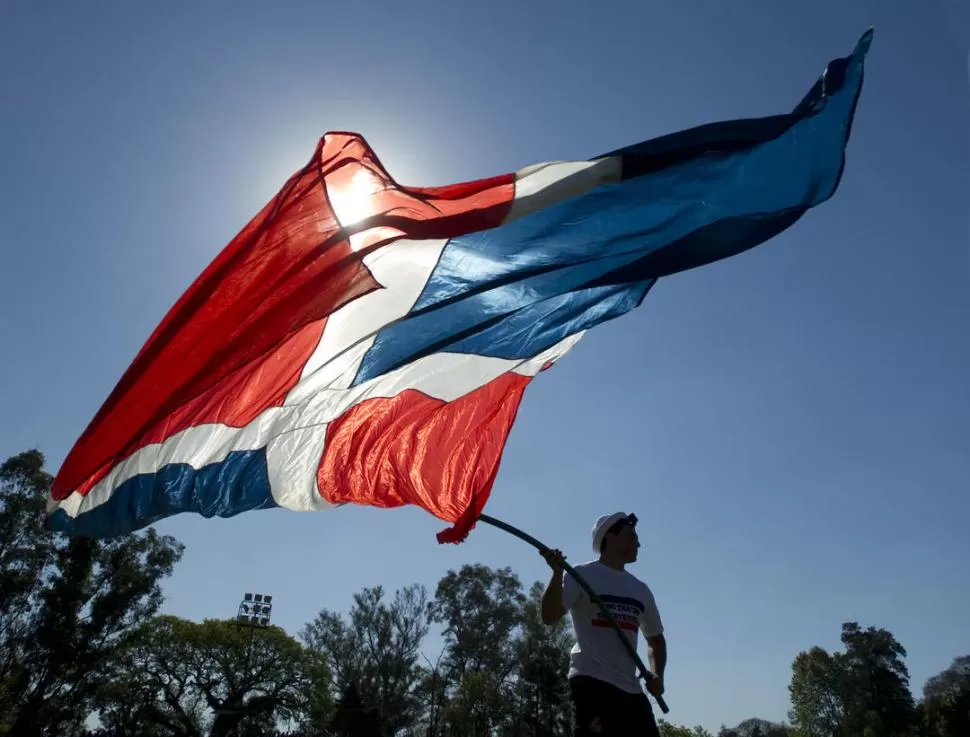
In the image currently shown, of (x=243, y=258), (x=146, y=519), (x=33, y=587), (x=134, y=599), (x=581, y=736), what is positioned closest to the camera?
(x=581, y=736)

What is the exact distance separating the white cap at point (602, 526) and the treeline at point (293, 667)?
24768 millimetres

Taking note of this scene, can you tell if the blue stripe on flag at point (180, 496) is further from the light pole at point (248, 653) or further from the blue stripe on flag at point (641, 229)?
the light pole at point (248, 653)

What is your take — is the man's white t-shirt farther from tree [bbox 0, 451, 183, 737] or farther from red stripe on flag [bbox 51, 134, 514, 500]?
tree [bbox 0, 451, 183, 737]

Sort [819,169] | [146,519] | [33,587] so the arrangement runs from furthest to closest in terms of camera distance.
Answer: [33,587] < [146,519] < [819,169]

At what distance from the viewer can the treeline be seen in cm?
2733

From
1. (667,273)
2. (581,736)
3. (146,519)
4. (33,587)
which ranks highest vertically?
(33,587)

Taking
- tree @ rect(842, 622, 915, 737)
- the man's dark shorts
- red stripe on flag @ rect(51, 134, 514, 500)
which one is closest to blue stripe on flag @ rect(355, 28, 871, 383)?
red stripe on flag @ rect(51, 134, 514, 500)

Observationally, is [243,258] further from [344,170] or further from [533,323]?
[533,323]

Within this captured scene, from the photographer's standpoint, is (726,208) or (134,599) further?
(134,599)

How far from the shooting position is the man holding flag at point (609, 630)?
341 cm

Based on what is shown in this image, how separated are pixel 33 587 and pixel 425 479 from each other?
28.8 m

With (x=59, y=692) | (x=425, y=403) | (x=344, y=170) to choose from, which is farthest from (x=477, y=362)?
(x=59, y=692)

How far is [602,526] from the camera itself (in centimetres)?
405

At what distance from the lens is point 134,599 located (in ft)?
98.4
